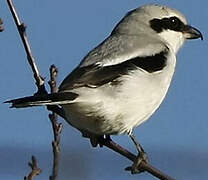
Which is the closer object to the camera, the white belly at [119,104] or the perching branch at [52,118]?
the perching branch at [52,118]

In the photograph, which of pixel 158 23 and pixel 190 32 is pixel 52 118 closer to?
pixel 158 23

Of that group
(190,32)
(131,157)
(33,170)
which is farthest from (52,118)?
(190,32)

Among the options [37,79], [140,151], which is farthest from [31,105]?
[140,151]

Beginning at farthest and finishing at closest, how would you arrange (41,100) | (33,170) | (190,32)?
(190,32) → (41,100) → (33,170)

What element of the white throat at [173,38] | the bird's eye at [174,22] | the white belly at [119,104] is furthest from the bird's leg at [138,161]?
the bird's eye at [174,22]

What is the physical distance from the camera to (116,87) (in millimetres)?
2604

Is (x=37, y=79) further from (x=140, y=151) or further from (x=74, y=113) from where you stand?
(x=140, y=151)

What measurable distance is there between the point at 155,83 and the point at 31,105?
0.74 meters

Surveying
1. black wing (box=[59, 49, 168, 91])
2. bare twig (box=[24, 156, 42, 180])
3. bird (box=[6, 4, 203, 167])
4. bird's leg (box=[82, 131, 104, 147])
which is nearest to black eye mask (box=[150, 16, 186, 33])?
bird (box=[6, 4, 203, 167])

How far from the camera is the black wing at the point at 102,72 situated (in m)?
2.51

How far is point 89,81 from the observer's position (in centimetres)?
251

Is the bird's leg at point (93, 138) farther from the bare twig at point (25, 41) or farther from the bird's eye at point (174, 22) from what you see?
the bird's eye at point (174, 22)

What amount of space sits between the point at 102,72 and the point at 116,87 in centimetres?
10

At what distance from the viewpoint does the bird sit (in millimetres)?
2488
